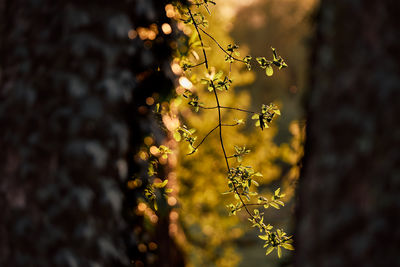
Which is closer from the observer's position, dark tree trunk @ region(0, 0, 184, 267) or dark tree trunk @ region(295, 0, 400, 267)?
dark tree trunk @ region(295, 0, 400, 267)

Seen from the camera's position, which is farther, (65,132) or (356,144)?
(65,132)

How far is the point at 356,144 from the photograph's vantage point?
177 centimetres

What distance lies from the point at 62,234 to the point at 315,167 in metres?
1.34

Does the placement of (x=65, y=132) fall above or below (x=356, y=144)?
above

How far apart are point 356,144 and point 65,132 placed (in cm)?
146

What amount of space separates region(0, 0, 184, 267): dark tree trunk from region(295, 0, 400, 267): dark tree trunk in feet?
3.48

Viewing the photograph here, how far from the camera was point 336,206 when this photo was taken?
5.88 feet

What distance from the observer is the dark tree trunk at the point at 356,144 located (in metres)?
1.71

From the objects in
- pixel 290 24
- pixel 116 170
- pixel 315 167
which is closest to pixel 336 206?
pixel 315 167

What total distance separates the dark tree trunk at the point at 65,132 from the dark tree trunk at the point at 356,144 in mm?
1062

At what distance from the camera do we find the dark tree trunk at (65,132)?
2215mm

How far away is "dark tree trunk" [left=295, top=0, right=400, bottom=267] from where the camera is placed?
1706 millimetres

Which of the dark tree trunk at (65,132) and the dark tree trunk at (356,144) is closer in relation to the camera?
the dark tree trunk at (356,144)

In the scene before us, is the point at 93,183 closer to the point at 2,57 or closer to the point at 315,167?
the point at 2,57
